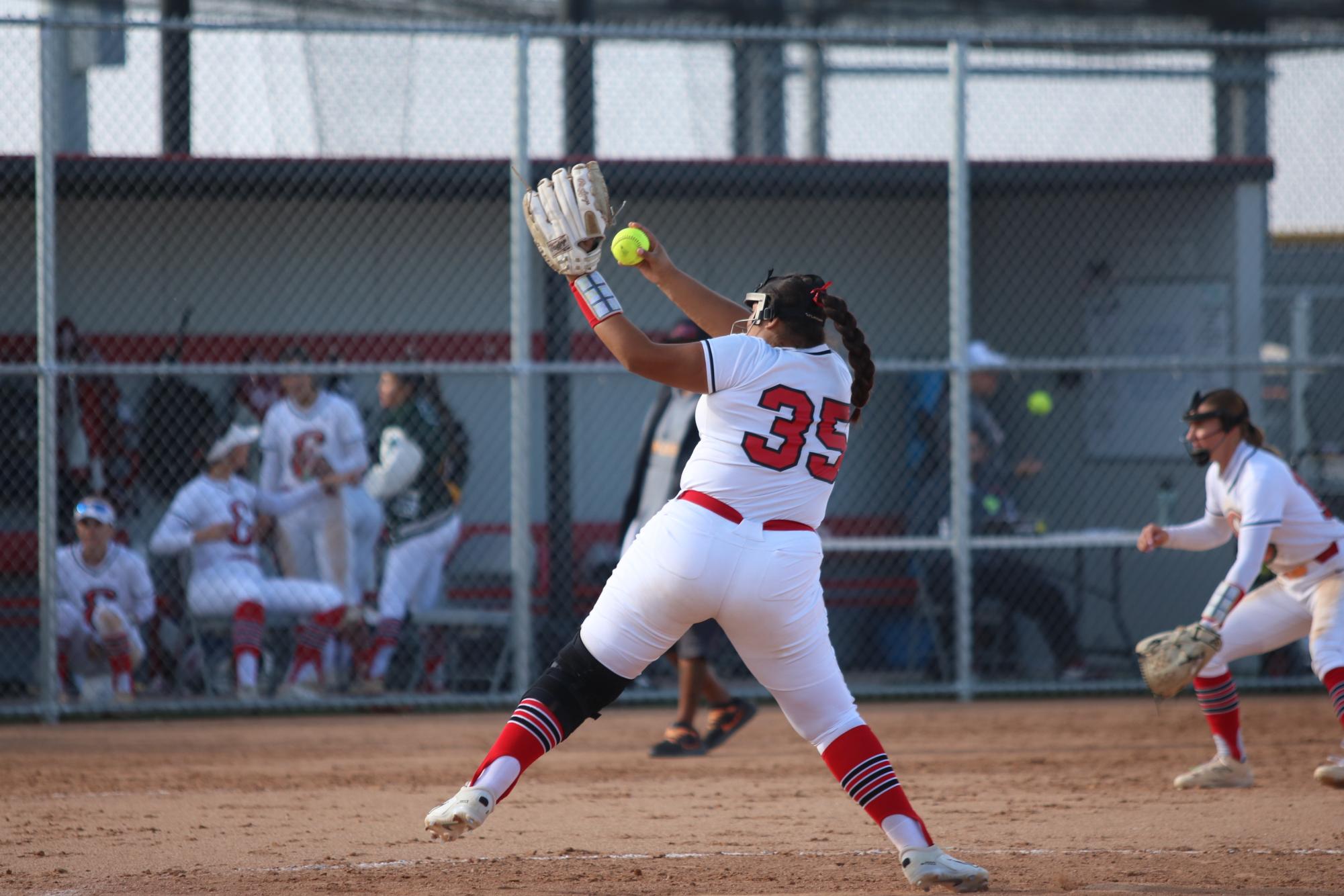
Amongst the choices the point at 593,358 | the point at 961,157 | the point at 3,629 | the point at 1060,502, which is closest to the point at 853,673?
the point at 1060,502

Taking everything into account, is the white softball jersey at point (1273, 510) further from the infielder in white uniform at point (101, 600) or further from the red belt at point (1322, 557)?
the infielder in white uniform at point (101, 600)

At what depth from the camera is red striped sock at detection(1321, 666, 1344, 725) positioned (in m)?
5.87

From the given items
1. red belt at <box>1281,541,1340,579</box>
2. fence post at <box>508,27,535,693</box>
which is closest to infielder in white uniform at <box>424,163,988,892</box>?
red belt at <box>1281,541,1340,579</box>

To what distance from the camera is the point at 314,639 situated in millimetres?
9031

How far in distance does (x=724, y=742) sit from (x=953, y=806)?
203 centimetres

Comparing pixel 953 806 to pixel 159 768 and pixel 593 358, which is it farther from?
pixel 593 358

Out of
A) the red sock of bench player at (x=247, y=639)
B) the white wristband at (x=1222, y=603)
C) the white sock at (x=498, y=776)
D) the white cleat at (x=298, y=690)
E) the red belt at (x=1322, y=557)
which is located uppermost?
the red belt at (x=1322, y=557)

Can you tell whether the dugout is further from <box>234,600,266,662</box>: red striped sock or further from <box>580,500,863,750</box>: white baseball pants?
<box>580,500,863,750</box>: white baseball pants

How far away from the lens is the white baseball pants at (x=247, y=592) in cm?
884

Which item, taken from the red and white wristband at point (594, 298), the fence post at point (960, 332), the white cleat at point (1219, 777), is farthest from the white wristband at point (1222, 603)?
the red and white wristband at point (594, 298)

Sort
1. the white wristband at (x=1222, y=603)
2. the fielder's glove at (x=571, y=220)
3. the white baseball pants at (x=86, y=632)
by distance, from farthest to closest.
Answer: the white baseball pants at (x=86, y=632) → the white wristband at (x=1222, y=603) → the fielder's glove at (x=571, y=220)

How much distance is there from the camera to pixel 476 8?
54.9 ft

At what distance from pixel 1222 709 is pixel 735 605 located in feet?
10.1

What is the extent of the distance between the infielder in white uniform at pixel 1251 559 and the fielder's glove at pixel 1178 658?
4.3 inches
